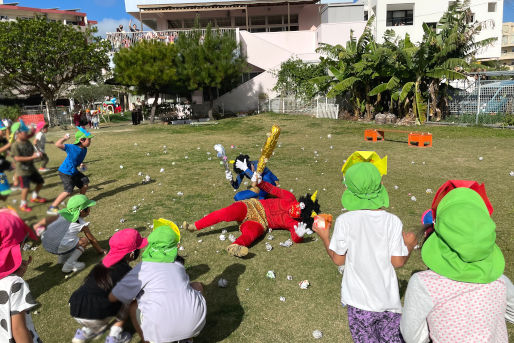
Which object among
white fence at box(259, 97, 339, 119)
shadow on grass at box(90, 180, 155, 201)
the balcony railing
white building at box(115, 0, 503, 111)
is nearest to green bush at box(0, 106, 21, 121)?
shadow on grass at box(90, 180, 155, 201)

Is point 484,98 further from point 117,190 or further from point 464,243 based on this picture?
point 464,243

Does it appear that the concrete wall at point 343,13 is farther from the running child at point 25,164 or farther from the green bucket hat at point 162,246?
the running child at point 25,164

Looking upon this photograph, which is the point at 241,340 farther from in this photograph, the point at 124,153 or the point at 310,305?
the point at 124,153

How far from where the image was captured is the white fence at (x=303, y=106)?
2584 cm

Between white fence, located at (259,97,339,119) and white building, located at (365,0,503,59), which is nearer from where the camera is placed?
white fence, located at (259,97,339,119)

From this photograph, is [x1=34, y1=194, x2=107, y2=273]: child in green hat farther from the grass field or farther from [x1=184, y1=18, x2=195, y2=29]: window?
[x1=184, y1=18, x2=195, y2=29]: window

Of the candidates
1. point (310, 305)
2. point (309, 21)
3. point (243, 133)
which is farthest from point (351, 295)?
point (309, 21)

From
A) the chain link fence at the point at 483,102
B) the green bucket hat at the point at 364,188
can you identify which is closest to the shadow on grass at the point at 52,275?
the green bucket hat at the point at 364,188

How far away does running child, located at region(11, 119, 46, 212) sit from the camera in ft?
4.91

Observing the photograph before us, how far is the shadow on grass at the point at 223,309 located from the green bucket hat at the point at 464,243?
227 centimetres

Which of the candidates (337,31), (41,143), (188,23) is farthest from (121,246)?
(188,23)

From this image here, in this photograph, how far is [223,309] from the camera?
4.07 meters

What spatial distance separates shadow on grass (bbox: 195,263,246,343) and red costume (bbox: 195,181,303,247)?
976mm

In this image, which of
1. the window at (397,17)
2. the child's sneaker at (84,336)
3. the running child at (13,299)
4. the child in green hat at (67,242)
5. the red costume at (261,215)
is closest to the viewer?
the child's sneaker at (84,336)
